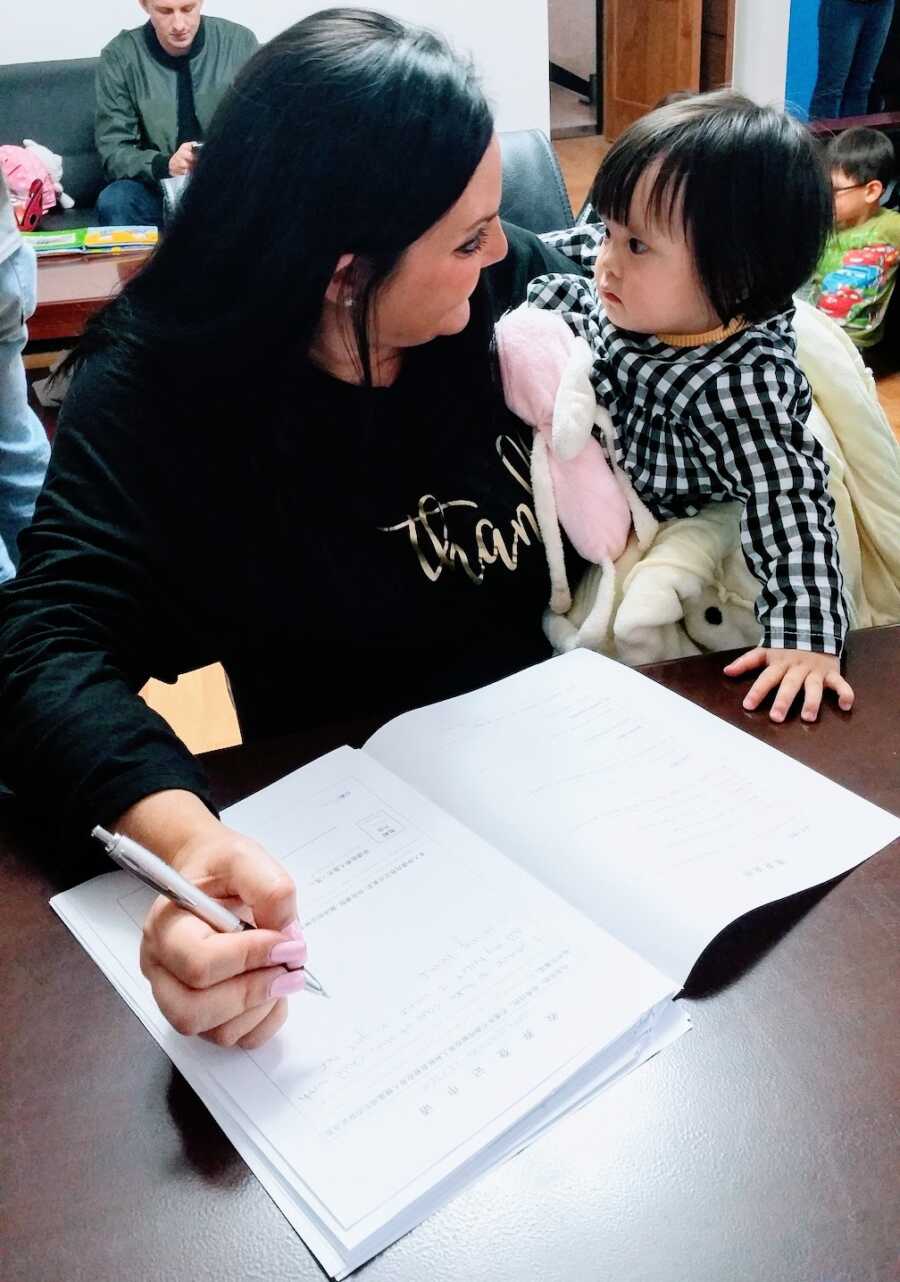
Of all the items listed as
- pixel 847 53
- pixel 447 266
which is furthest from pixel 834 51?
pixel 447 266

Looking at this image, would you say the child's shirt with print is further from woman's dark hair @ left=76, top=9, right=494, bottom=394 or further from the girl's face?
woman's dark hair @ left=76, top=9, right=494, bottom=394

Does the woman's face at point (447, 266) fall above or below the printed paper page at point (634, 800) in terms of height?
above

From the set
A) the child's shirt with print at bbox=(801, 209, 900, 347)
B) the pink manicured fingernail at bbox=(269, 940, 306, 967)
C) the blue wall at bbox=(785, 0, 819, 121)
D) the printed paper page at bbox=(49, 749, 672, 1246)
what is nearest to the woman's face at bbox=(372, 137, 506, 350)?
the printed paper page at bbox=(49, 749, 672, 1246)

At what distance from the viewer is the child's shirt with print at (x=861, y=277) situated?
3.31 meters

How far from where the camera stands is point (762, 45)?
5418mm

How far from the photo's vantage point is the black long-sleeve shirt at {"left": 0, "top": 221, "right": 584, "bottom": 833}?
0.90m

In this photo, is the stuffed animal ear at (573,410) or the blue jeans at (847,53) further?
the blue jeans at (847,53)

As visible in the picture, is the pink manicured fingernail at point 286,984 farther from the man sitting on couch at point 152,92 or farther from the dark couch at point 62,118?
the dark couch at point 62,118

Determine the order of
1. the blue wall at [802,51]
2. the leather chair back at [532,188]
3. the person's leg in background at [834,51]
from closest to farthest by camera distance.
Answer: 1. the leather chair back at [532,188]
2. the person's leg in background at [834,51]
3. the blue wall at [802,51]

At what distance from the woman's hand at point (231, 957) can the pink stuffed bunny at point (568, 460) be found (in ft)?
1.65

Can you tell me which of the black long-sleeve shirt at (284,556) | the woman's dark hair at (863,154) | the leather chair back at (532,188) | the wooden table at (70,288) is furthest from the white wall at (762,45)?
the black long-sleeve shirt at (284,556)

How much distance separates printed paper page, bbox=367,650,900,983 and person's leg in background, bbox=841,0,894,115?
497 centimetres

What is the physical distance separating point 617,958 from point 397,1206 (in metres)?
0.19

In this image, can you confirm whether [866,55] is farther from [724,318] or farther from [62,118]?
[724,318]
